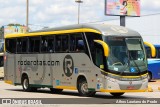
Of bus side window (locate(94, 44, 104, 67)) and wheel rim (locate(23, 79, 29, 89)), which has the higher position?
bus side window (locate(94, 44, 104, 67))

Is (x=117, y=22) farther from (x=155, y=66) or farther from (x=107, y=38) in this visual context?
(x=107, y=38)

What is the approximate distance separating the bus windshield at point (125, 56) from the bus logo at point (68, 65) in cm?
269

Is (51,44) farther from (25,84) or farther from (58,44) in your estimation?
(25,84)

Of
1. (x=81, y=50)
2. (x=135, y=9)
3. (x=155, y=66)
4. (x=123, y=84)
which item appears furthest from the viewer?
(x=135, y=9)

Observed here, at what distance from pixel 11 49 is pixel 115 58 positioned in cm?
925

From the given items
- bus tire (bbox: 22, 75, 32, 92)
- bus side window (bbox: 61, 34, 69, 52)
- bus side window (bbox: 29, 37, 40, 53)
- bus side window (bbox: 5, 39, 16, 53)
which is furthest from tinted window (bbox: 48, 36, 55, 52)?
bus side window (bbox: 5, 39, 16, 53)

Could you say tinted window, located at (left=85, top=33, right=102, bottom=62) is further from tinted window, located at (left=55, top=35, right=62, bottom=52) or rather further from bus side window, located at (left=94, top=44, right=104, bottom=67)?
tinted window, located at (left=55, top=35, right=62, bottom=52)

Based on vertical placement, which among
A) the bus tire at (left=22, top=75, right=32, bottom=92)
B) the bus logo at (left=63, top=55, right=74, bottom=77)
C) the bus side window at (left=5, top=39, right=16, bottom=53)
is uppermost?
the bus side window at (left=5, top=39, right=16, bottom=53)

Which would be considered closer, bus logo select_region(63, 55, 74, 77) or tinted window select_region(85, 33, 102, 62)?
tinted window select_region(85, 33, 102, 62)

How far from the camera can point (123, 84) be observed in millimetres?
21578

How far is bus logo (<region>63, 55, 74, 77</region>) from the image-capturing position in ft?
78.4

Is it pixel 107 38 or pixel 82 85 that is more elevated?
pixel 107 38

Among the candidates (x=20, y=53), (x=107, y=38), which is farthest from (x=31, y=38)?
(x=107, y=38)

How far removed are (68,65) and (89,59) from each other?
1.94m
